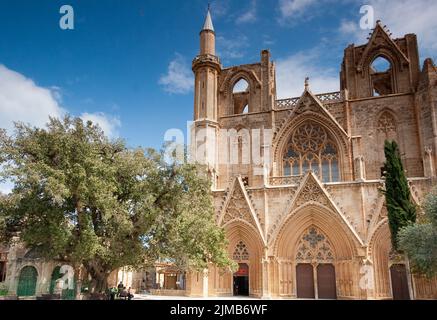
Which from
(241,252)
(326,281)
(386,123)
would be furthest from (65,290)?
(386,123)

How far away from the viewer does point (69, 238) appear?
14305 mm

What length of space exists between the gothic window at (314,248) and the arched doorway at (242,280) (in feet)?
11.1

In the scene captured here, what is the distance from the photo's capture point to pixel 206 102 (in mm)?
30172

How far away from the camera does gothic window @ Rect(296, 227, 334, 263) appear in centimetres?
2388

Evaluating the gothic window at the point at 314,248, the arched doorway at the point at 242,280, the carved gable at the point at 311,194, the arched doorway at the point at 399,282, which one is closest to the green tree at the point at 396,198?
the arched doorway at the point at 399,282

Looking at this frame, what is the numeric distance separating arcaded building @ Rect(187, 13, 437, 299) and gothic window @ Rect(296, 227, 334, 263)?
0.20 feet

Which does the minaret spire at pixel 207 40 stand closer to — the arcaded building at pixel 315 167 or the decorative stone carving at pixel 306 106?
the arcaded building at pixel 315 167

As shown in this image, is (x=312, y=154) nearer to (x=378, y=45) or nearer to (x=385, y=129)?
(x=385, y=129)

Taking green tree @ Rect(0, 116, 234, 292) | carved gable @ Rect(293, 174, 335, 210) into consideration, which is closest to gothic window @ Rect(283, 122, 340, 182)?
carved gable @ Rect(293, 174, 335, 210)

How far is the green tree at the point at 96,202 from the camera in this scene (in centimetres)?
1416

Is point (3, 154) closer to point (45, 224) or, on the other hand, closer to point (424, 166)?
point (45, 224)

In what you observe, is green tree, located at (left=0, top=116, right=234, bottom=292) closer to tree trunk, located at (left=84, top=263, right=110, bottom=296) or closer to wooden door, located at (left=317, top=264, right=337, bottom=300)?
tree trunk, located at (left=84, top=263, right=110, bottom=296)

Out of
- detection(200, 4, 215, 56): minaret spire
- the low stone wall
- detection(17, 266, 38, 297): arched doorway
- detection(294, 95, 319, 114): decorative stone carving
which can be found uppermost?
detection(200, 4, 215, 56): minaret spire
